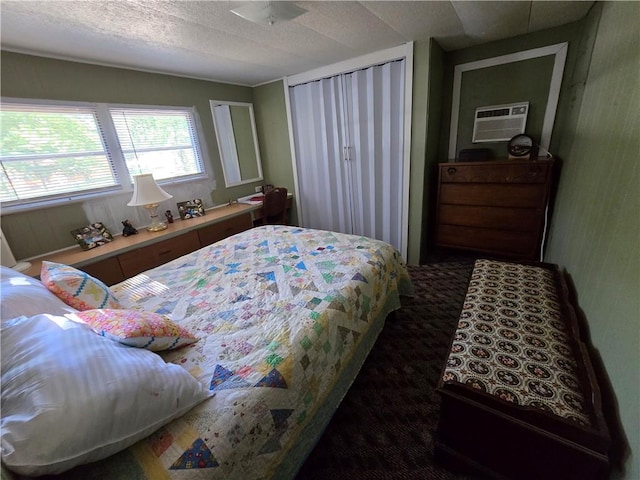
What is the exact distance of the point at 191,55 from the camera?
2.26 meters

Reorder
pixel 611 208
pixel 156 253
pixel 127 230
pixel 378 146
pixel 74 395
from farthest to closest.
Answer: pixel 378 146, pixel 127 230, pixel 156 253, pixel 611 208, pixel 74 395

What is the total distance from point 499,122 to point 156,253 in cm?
348

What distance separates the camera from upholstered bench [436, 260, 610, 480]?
0.83m

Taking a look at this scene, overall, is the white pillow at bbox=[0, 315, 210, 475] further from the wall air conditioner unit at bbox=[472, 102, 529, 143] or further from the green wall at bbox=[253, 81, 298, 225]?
the wall air conditioner unit at bbox=[472, 102, 529, 143]

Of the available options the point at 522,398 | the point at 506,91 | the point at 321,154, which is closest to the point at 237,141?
the point at 321,154

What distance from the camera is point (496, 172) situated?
95.7 inches

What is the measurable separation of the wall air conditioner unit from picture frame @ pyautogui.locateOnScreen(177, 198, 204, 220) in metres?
3.04

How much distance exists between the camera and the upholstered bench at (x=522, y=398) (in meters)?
0.83

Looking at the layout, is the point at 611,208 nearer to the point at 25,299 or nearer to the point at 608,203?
the point at 608,203

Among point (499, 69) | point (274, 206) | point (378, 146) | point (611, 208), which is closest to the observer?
point (611, 208)

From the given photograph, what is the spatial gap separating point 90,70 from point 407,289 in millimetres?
3141

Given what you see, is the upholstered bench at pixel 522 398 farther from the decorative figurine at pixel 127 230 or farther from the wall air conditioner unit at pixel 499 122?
Answer: the decorative figurine at pixel 127 230

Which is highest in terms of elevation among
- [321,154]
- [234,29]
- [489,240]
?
[234,29]

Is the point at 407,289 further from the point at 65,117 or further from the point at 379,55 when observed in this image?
the point at 65,117
